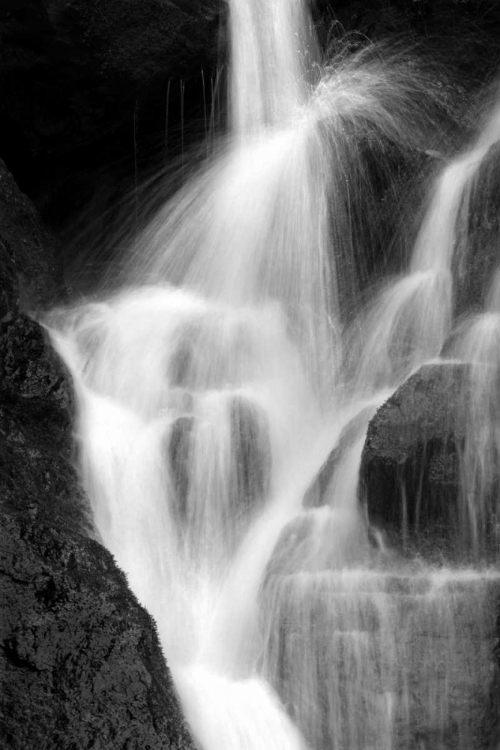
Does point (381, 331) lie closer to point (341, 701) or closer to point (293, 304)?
point (293, 304)

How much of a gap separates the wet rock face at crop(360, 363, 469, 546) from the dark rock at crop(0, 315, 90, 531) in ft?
10.1

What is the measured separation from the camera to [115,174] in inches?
715

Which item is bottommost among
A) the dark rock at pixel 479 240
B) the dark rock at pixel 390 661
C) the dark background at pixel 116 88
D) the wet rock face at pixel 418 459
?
the dark rock at pixel 390 661

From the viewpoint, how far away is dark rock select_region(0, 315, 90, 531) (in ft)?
33.2

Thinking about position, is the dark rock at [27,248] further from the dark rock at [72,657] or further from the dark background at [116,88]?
the dark rock at [72,657]

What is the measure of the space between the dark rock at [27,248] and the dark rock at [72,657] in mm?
6271

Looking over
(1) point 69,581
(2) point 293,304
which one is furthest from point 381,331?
(1) point 69,581

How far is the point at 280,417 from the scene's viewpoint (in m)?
13.2

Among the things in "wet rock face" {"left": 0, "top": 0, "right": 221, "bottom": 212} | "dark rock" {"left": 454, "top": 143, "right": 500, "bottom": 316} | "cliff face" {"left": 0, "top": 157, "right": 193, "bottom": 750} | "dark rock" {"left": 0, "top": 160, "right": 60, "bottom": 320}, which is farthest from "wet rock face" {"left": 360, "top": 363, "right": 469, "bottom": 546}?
"wet rock face" {"left": 0, "top": 0, "right": 221, "bottom": 212}

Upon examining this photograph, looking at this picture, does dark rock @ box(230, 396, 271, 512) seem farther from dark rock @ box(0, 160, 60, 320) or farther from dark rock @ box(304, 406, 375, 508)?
dark rock @ box(0, 160, 60, 320)

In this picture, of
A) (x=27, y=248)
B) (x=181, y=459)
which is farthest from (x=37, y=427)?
(x=27, y=248)

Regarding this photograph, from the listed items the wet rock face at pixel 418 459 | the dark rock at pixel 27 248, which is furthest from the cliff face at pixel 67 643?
the dark rock at pixel 27 248

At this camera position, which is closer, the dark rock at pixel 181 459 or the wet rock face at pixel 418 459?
the wet rock face at pixel 418 459

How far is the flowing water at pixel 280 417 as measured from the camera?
30.9 ft
